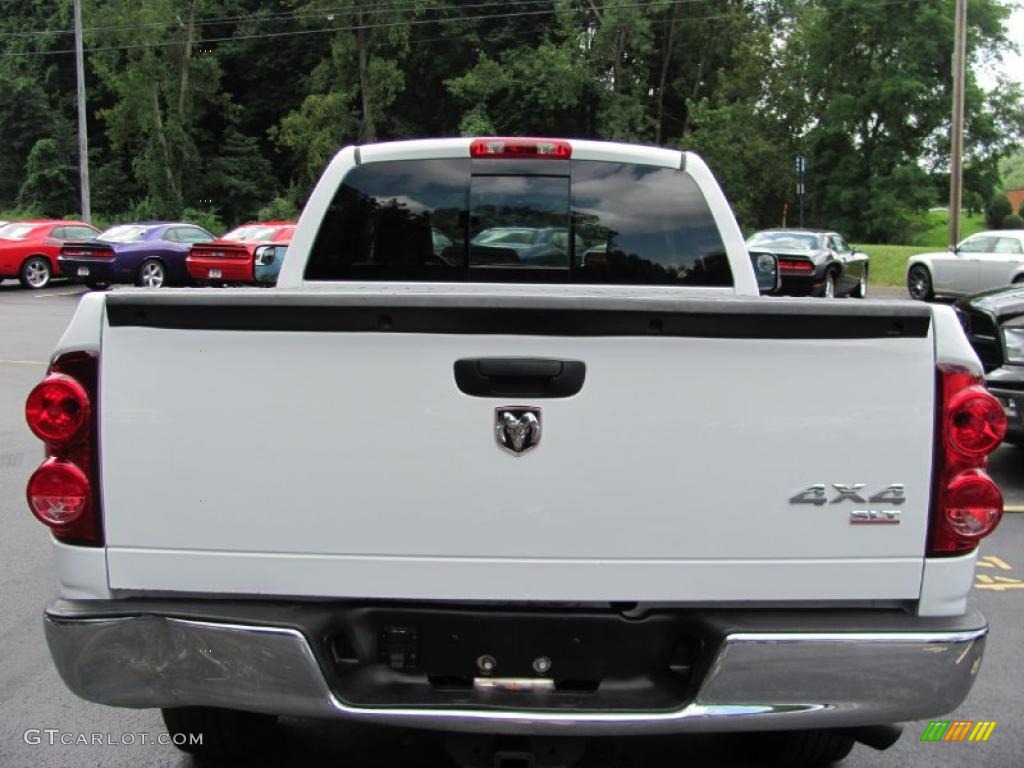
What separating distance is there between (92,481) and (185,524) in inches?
10.4

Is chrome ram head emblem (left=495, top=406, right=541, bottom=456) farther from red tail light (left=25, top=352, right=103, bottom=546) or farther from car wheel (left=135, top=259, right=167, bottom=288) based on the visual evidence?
car wheel (left=135, top=259, right=167, bottom=288)

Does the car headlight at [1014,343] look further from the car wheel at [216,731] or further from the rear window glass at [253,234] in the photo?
the rear window glass at [253,234]

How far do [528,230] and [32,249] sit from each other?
22.9 meters

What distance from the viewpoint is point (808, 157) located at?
49219 millimetres

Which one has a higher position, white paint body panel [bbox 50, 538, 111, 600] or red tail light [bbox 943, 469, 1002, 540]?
red tail light [bbox 943, 469, 1002, 540]

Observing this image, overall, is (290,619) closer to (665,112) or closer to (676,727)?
(676,727)

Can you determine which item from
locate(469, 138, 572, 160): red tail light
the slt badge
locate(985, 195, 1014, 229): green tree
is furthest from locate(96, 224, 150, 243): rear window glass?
locate(985, 195, 1014, 229): green tree

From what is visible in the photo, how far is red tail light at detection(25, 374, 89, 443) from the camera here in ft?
8.11

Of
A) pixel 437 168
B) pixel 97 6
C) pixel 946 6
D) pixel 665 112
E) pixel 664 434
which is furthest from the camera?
pixel 665 112

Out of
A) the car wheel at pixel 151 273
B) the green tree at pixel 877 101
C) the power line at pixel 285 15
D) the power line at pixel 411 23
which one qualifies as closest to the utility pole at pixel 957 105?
the car wheel at pixel 151 273

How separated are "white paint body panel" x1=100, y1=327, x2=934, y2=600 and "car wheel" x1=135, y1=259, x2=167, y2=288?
21293mm

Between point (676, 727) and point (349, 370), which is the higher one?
point (349, 370)

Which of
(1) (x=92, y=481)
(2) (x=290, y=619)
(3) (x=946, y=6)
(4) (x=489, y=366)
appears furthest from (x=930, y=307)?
(3) (x=946, y=6)

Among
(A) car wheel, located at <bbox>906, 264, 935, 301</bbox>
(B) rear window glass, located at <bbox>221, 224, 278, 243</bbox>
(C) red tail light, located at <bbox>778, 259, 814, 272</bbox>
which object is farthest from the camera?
(B) rear window glass, located at <bbox>221, 224, 278, 243</bbox>
